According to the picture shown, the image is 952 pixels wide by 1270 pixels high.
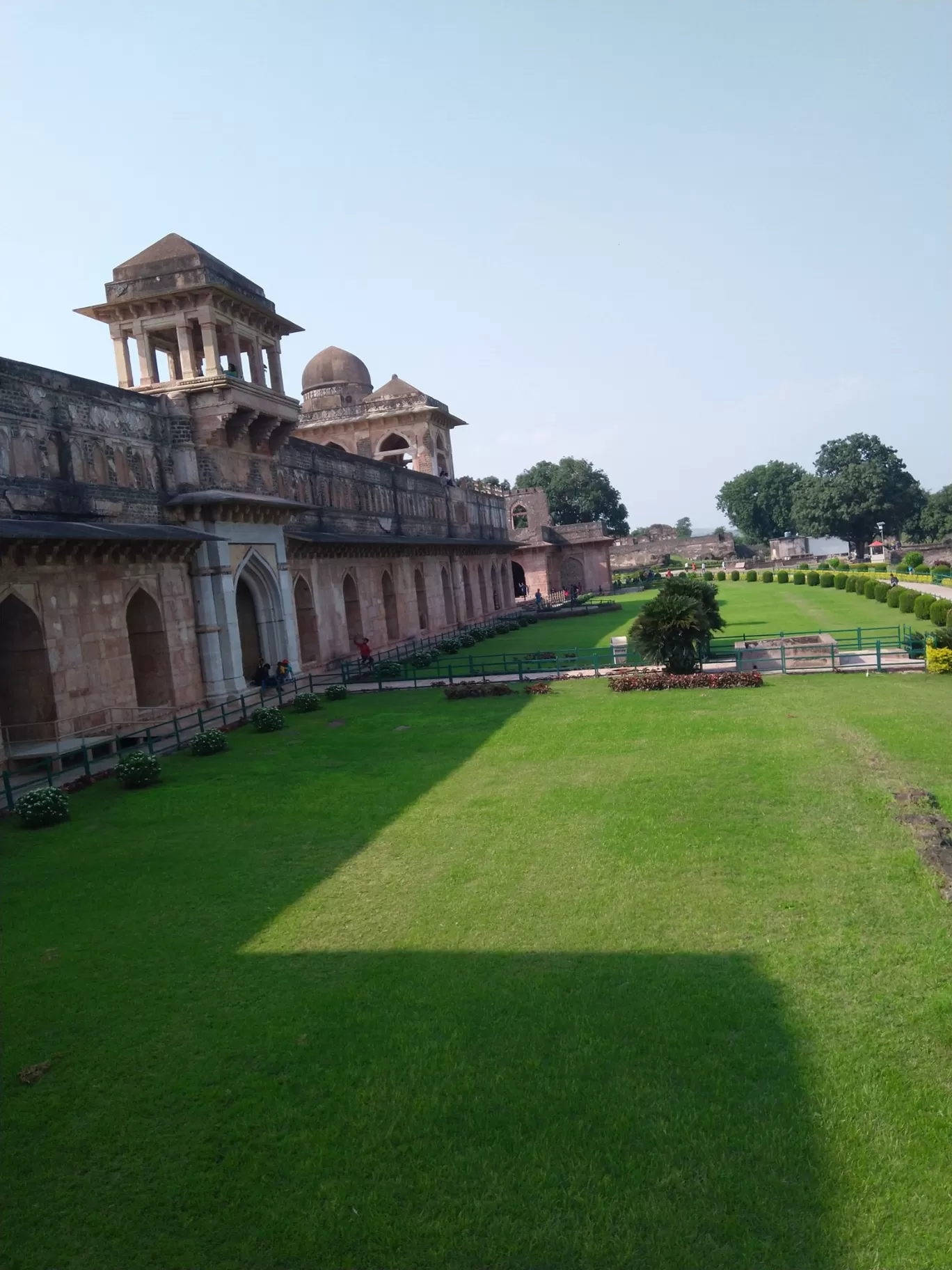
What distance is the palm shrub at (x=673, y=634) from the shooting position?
67.4 ft

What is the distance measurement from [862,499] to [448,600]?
48315 millimetres

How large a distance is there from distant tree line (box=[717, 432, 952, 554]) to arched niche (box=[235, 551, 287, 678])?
62.9 metres

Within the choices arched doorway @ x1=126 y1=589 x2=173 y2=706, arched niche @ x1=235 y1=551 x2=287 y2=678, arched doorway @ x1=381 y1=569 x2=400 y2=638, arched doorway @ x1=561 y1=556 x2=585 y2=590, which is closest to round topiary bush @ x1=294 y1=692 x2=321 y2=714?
arched niche @ x1=235 y1=551 x2=287 y2=678

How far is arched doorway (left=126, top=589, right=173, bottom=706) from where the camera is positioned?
60.0 feet

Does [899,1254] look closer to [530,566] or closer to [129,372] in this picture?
[129,372]

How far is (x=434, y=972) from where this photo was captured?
6922mm

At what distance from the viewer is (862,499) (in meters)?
73.6

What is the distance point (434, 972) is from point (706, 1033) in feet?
7.04

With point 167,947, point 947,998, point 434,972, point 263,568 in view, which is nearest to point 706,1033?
point 947,998

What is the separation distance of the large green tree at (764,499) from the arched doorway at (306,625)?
8515 cm

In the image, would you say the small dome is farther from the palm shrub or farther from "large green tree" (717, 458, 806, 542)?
"large green tree" (717, 458, 806, 542)

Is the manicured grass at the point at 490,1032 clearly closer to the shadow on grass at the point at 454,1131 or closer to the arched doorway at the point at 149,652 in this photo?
the shadow on grass at the point at 454,1131

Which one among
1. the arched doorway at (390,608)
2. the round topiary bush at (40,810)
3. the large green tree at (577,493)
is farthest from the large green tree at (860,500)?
the round topiary bush at (40,810)

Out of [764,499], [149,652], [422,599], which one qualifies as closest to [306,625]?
[149,652]
